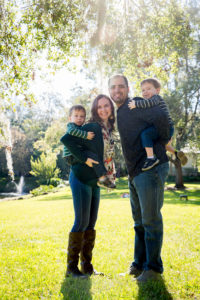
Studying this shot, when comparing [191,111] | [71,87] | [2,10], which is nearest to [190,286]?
[2,10]

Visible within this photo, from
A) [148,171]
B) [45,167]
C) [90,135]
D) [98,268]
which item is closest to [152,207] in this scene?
[148,171]

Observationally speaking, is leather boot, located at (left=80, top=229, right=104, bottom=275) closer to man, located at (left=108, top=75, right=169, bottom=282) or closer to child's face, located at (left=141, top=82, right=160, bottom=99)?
man, located at (left=108, top=75, right=169, bottom=282)

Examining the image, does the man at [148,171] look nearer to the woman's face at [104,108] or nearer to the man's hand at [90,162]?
the woman's face at [104,108]

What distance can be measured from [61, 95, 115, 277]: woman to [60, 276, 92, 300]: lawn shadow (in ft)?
0.38

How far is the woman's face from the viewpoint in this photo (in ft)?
10.6

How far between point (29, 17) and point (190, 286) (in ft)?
17.8

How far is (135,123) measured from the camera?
289cm

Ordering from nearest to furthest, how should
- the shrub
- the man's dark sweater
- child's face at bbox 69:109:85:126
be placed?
1. the man's dark sweater
2. child's face at bbox 69:109:85:126
3. the shrub

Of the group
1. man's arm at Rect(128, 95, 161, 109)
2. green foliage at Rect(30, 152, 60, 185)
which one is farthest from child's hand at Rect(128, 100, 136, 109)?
green foliage at Rect(30, 152, 60, 185)

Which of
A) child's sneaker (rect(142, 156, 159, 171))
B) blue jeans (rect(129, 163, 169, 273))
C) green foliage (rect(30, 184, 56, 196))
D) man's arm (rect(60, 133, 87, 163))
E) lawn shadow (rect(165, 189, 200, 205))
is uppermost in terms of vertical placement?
man's arm (rect(60, 133, 87, 163))

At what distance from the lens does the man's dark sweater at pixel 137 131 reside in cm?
282

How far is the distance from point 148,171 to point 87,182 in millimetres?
750

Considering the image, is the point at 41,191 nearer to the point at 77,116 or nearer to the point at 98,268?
the point at 98,268

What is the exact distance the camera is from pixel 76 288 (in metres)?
2.79
